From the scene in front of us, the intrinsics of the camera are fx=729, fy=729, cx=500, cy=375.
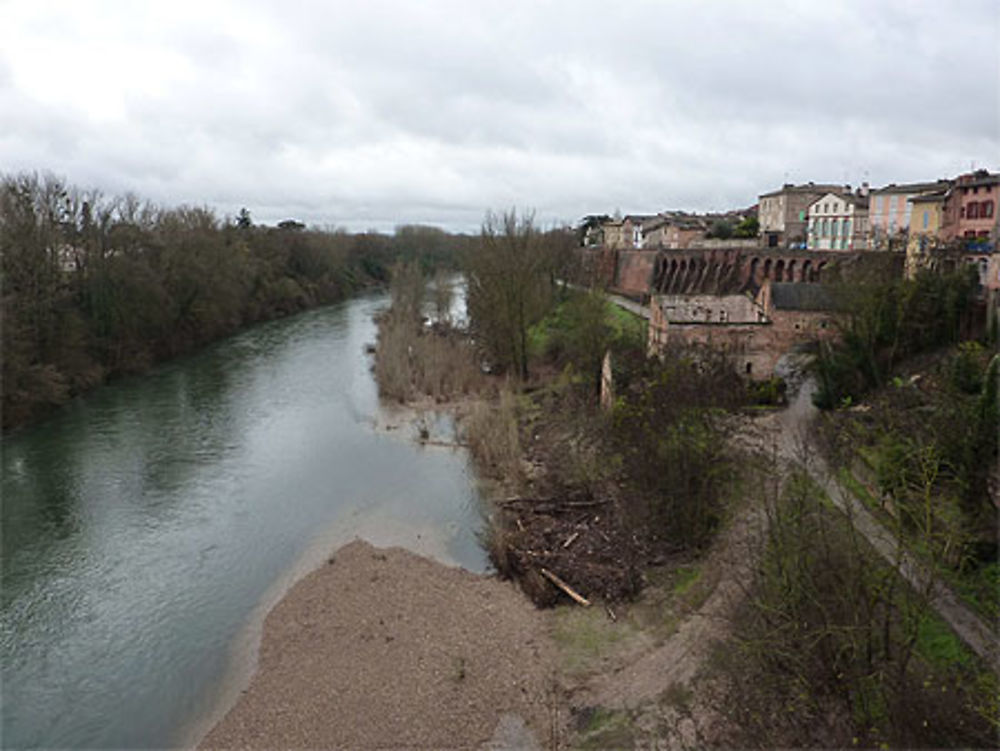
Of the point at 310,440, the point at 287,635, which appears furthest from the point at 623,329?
the point at 287,635

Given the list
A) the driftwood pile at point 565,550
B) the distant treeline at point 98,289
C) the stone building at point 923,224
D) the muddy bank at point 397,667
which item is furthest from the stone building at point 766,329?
the distant treeline at point 98,289

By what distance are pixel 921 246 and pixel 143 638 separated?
76.2 ft

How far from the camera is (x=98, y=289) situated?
27.5 metres

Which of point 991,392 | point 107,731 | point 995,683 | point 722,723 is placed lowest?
point 107,731

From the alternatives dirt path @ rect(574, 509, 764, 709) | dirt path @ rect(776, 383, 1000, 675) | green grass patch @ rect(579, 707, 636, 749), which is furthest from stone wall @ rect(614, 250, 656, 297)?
green grass patch @ rect(579, 707, 636, 749)

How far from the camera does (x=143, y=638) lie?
11.2 m

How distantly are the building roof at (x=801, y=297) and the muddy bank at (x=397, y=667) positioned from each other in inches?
481

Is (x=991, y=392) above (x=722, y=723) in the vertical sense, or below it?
above

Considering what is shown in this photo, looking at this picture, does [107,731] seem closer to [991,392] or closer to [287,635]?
[287,635]

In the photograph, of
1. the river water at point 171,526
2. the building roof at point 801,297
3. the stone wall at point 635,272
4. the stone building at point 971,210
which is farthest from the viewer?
the stone wall at point 635,272

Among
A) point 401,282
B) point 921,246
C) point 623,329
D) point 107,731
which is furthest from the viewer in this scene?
point 401,282

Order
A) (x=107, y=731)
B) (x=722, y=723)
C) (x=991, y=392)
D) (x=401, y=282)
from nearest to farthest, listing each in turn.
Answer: (x=722, y=723)
(x=107, y=731)
(x=991, y=392)
(x=401, y=282)

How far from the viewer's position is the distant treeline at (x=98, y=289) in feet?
74.0

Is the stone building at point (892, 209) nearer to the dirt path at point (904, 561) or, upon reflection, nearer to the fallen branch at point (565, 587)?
the dirt path at point (904, 561)
